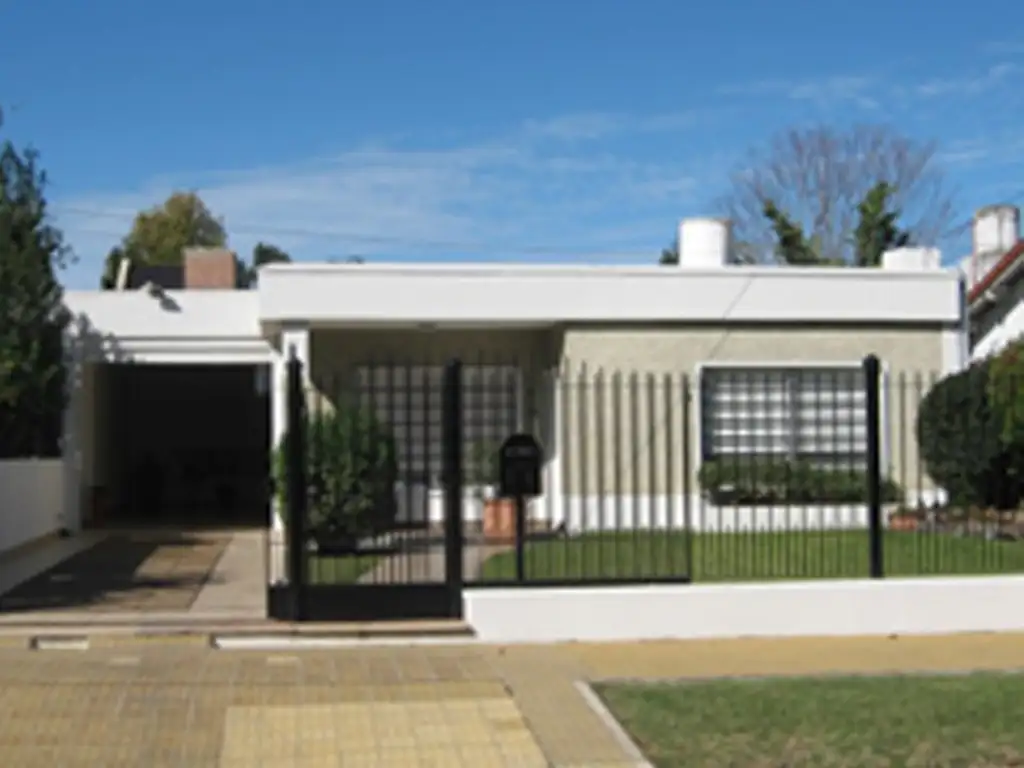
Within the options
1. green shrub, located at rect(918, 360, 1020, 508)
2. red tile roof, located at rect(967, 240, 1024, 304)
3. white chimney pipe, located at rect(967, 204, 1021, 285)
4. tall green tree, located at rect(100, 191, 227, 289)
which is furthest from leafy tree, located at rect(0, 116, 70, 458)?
tall green tree, located at rect(100, 191, 227, 289)

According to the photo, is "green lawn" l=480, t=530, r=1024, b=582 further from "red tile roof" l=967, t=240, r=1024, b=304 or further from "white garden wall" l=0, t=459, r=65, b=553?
"red tile roof" l=967, t=240, r=1024, b=304

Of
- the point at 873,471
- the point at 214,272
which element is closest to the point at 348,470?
the point at 873,471

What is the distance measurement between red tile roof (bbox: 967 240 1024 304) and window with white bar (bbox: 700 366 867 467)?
273 inches

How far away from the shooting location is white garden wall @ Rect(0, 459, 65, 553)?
15984mm

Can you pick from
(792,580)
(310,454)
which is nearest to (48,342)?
(310,454)

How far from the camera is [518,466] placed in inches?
465

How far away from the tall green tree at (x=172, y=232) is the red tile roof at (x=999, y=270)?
3500cm

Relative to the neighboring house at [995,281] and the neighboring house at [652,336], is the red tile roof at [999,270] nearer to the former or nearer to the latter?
the neighboring house at [995,281]

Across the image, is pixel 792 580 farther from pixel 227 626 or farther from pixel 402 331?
pixel 402 331

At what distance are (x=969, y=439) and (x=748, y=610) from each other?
7013 mm

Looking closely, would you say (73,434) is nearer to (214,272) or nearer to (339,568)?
(214,272)

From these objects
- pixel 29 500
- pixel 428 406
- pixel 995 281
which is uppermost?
pixel 995 281

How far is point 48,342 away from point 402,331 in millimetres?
4928

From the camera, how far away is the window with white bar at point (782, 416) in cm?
1855
